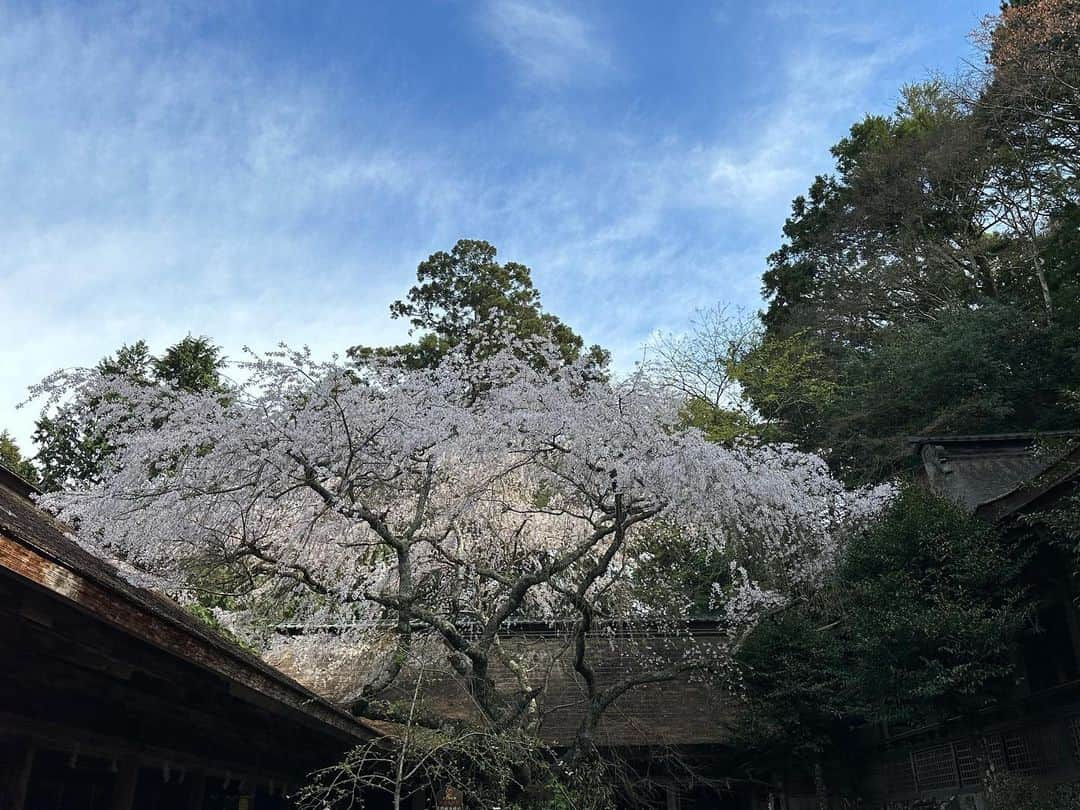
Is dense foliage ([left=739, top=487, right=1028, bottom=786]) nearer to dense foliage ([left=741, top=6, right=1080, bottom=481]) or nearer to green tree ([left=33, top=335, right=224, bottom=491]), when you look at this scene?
dense foliage ([left=741, top=6, right=1080, bottom=481])

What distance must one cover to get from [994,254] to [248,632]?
19064 mm

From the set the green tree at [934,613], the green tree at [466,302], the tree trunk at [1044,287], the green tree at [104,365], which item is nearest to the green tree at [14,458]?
the green tree at [104,365]

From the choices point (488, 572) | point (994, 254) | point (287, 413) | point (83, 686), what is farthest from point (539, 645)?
point (994, 254)

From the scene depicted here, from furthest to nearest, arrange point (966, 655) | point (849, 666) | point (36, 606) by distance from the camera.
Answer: point (849, 666), point (966, 655), point (36, 606)

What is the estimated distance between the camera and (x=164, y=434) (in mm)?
8383

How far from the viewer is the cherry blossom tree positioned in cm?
812

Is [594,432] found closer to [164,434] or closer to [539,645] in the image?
[164,434]

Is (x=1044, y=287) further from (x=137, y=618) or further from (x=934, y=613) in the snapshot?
(x=137, y=618)

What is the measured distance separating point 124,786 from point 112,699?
34.2 inches

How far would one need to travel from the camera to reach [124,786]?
16.1 feet

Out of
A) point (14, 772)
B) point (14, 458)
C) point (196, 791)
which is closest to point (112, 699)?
point (14, 772)

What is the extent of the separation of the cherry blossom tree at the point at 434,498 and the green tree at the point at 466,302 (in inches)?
391

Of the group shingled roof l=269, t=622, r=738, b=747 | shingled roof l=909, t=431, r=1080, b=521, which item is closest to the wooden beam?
shingled roof l=269, t=622, r=738, b=747

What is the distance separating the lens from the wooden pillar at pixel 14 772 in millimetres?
3881
